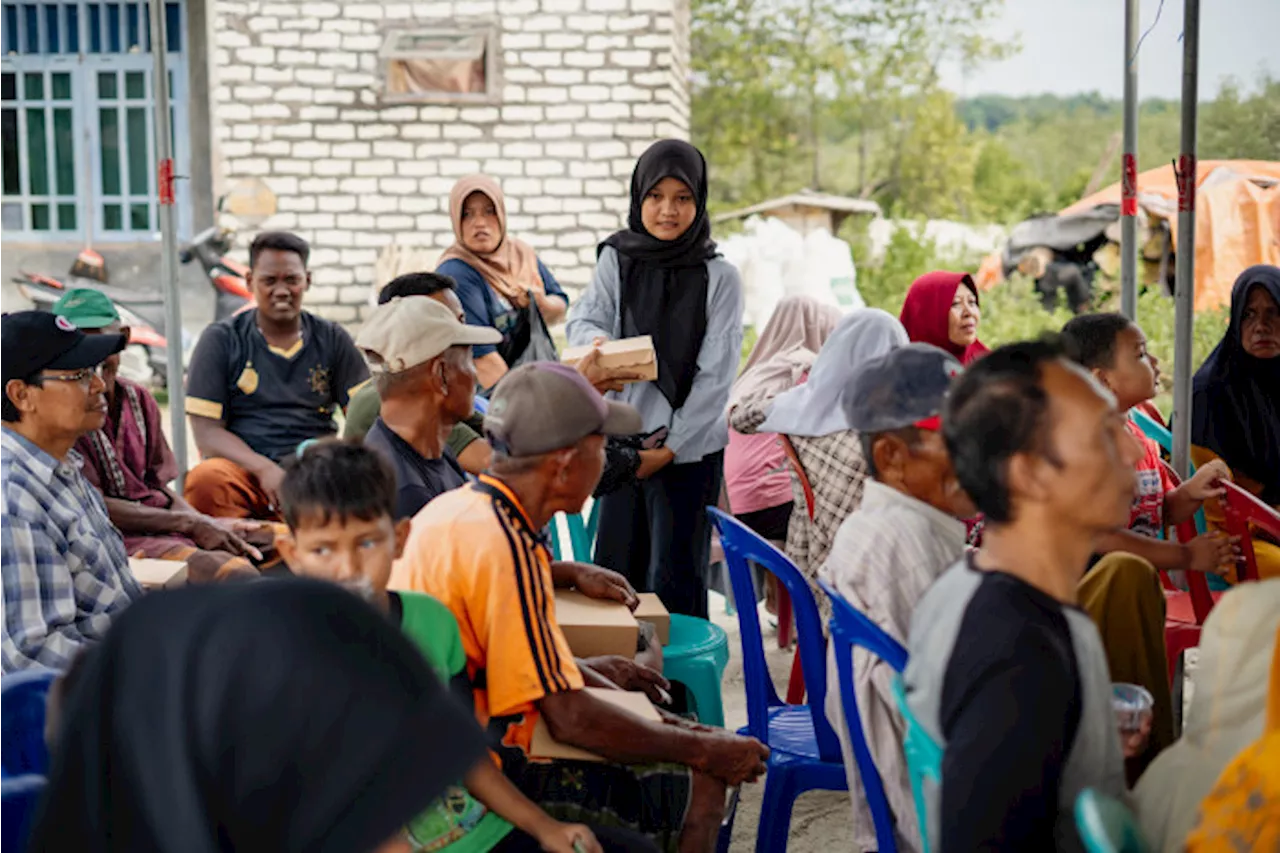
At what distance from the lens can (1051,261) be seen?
1406 centimetres

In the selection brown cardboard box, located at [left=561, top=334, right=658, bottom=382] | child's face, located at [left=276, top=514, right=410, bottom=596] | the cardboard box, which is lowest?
the cardboard box

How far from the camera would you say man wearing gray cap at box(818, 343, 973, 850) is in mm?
2184

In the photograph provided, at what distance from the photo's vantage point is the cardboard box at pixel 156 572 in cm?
306

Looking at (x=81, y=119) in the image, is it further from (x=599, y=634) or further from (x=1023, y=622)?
(x=1023, y=622)

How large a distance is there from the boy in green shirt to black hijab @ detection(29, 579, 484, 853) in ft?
3.62

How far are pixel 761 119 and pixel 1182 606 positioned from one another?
24.0 metres

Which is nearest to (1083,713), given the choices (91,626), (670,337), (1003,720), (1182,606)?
(1003,720)

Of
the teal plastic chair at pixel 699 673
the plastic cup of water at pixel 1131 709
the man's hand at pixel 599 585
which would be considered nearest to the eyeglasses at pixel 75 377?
the man's hand at pixel 599 585

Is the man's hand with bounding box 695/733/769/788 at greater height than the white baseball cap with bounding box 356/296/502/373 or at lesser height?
lesser

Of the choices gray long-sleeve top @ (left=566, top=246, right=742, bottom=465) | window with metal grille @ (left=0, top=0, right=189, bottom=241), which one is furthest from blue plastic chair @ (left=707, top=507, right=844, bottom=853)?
window with metal grille @ (left=0, top=0, right=189, bottom=241)

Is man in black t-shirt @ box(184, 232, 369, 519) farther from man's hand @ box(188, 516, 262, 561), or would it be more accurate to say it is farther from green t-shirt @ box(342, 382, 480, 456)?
green t-shirt @ box(342, 382, 480, 456)

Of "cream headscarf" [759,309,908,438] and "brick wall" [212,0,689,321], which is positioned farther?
"brick wall" [212,0,689,321]

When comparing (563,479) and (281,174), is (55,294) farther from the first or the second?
(563,479)

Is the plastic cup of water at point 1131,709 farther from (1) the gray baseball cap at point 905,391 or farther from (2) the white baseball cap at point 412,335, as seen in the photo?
(2) the white baseball cap at point 412,335
